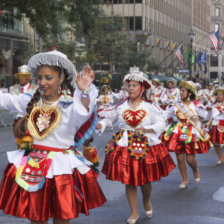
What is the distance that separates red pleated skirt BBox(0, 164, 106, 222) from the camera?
14.8 ft

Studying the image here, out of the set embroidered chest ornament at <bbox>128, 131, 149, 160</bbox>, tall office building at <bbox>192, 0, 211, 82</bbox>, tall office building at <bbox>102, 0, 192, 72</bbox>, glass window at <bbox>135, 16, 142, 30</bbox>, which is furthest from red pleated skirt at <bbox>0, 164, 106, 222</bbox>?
tall office building at <bbox>192, 0, 211, 82</bbox>

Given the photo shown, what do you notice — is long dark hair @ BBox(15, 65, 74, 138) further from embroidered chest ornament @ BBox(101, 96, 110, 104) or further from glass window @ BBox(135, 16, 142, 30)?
glass window @ BBox(135, 16, 142, 30)

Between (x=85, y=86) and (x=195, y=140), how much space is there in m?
5.16

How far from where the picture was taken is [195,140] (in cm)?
927

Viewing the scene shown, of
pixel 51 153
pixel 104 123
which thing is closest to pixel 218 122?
pixel 104 123

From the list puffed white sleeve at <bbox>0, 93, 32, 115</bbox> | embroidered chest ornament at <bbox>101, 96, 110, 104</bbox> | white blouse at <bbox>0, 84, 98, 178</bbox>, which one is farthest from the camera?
embroidered chest ornament at <bbox>101, 96, 110, 104</bbox>

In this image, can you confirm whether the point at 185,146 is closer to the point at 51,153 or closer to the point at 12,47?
the point at 51,153

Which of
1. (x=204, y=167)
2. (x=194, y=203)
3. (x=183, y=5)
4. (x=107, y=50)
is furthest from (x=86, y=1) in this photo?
(x=183, y=5)

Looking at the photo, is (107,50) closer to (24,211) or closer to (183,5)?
(24,211)

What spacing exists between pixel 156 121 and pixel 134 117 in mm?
303

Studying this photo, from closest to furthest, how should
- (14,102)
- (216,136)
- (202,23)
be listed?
(14,102)
(216,136)
(202,23)

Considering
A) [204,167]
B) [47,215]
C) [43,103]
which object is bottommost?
[204,167]

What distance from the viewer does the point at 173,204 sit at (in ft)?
25.6

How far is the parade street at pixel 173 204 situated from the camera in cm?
685
